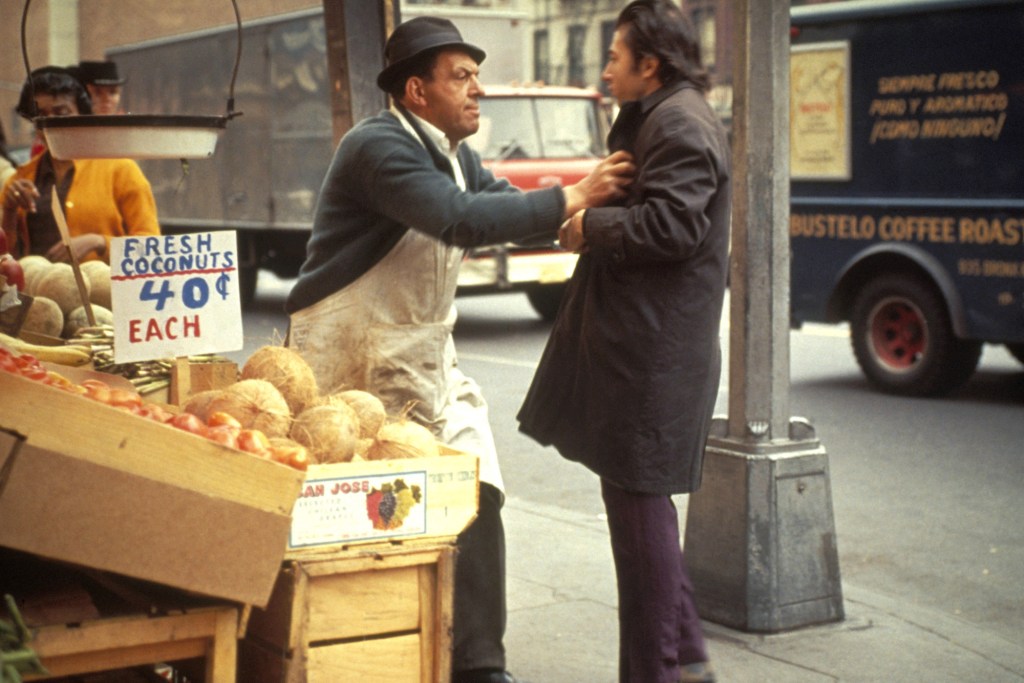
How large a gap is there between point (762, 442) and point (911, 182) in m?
6.31

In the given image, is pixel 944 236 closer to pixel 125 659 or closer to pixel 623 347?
pixel 623 347

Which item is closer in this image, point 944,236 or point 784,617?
point 784,617

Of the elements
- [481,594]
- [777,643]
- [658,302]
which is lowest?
[777,643]

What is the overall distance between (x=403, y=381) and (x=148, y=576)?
128 cm

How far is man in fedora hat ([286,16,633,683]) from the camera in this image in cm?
396

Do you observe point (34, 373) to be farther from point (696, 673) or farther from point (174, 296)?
point (696, 673)

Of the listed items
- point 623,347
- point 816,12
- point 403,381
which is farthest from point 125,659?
point 816,12

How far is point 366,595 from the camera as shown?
3441mm

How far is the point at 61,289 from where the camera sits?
5.74m

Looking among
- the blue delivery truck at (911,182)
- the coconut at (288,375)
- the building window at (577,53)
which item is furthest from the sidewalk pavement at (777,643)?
the building window at (577,53)

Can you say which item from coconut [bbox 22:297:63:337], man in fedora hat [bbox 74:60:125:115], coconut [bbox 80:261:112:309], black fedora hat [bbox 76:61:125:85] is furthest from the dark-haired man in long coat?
black fedora hat [bbox 76:61:125:85]

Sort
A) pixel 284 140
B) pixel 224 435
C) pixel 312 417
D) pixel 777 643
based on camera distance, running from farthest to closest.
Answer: pixel 284 140, pixel 777 643, pixel 312 417, pixel 224 435

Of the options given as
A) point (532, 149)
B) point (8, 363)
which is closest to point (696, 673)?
point (8, 363)

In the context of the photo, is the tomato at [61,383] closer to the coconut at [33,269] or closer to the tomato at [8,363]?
the tomato at [8,363]
